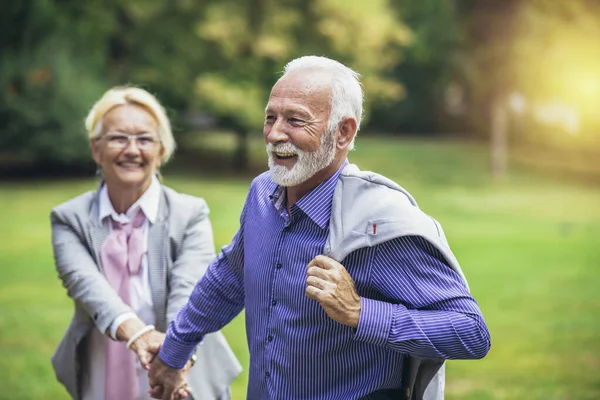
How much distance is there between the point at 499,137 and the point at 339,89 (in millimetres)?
18280

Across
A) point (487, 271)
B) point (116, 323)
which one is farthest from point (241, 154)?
point (116, 323)

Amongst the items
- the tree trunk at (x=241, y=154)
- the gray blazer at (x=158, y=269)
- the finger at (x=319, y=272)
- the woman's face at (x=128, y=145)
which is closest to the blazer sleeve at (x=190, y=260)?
the gray blazer at (x=158, y=269)

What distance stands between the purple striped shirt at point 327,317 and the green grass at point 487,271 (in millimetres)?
3570

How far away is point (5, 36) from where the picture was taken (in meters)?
16.4

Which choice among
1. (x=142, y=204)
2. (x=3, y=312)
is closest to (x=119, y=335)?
(x=142, y=204)

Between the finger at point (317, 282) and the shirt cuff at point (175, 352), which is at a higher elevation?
the finger at point (317, 282)

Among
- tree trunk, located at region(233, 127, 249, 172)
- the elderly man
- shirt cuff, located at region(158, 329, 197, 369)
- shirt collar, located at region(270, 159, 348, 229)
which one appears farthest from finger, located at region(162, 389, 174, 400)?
tree trunk, located at region(233, 127, 249, 172)

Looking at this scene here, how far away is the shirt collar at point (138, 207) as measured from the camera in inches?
123

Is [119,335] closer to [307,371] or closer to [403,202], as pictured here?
[307,371]

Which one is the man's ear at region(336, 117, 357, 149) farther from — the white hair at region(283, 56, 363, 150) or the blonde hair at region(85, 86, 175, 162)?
the blonde hair at region(85, 86, 175, 162)

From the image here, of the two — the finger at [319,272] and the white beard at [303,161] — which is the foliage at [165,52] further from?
the finger at [319,272]

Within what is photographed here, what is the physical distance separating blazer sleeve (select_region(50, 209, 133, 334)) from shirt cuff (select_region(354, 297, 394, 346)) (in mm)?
1200

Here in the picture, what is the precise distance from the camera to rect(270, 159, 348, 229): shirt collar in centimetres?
219

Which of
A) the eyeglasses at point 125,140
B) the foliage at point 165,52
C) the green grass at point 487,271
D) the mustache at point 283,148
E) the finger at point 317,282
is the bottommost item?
the green grass at point 487,271
